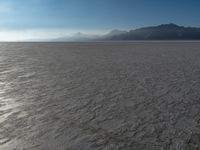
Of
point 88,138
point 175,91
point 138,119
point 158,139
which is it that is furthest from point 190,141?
point 175,91

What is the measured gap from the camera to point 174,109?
8.56 m

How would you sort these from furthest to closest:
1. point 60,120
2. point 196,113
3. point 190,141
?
point 196,113 → point 60,120 → point 190,141

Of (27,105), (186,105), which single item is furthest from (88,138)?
(186,105)

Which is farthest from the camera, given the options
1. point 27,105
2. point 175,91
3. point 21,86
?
point 21,86

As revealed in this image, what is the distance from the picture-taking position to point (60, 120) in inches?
289

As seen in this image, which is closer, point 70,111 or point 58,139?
point 58,139

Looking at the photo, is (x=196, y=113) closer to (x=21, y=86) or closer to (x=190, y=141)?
(x=190, y=141)

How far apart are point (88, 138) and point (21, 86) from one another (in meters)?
7.45

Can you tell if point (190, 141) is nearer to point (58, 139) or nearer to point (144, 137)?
point (144, 137)

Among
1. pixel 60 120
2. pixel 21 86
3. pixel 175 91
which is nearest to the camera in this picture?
pixel 60 120

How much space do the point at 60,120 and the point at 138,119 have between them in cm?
237

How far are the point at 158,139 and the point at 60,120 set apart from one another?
116 inches

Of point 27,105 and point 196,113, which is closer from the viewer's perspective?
point 196,113

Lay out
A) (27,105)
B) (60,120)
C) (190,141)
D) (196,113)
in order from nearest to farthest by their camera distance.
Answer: (190,141)
(60,120)
(196,113)
(27,105)
